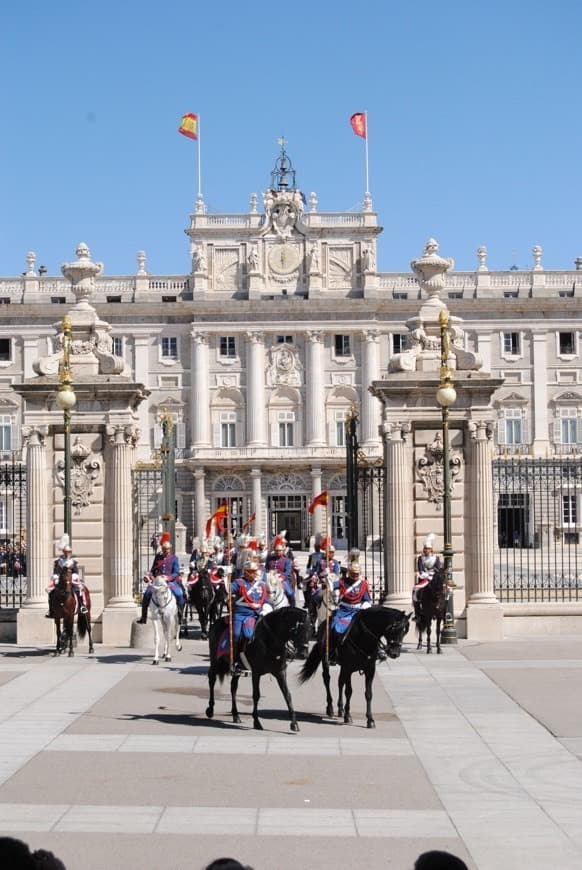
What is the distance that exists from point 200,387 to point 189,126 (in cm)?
1516

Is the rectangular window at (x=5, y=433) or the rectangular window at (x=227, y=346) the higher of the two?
the rectangular window at (x=227, y=346)

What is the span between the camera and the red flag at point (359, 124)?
238 feet

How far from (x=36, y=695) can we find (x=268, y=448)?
59.5 meters

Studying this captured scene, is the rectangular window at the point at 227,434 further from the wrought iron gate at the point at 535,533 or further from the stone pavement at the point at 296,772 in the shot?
the stone pavement at the point at 296,772

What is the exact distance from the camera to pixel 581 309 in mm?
77188

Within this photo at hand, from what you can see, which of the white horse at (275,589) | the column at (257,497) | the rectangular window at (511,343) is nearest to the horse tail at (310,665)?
the white horse at (275,589)

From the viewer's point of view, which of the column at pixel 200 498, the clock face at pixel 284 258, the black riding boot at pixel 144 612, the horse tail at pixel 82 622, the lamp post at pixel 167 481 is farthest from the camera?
the clock face at pixel 284 258

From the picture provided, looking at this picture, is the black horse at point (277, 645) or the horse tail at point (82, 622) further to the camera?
the horse tail at point (82, 622)

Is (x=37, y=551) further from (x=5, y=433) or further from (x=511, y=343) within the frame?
(x=511, y=343)

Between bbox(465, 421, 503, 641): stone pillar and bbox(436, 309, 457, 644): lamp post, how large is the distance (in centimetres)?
52

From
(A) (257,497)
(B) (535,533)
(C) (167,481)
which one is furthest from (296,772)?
(A) (257,497)

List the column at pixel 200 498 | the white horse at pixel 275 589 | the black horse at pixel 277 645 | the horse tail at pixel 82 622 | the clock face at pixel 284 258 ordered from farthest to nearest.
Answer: the clock face at pixel 284 258 < the column at pixel 200 498 < the horse tail at pixel 82 622 < the white horse at pixel 275 589 < the black horse at pixel 277 645

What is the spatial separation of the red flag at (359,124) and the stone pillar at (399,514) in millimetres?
53277

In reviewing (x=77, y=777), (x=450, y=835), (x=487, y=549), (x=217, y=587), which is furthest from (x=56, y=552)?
(x=450, y=835)
